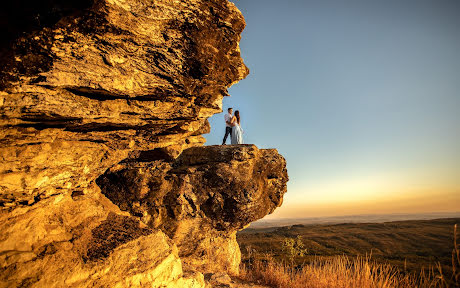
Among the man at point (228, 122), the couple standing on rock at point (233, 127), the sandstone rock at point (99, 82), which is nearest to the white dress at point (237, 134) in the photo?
the couple standing on rock at point (233, 127)

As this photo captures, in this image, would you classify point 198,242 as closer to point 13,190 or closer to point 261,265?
point 261,265

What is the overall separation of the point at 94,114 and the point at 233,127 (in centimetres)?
954

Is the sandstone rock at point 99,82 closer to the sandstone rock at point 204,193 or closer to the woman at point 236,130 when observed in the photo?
the sandstone rock at point 204,193

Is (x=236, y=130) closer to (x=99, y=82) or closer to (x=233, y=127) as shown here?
(x=233, y=127)

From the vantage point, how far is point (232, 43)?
6340 mm

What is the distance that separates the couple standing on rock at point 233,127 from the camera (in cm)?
1379

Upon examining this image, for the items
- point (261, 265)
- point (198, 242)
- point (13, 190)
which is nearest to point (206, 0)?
point (13, 190)

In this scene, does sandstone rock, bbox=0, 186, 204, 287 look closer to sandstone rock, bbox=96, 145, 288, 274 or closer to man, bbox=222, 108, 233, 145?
sandstone rock, bbox=96, 145, 288, 274

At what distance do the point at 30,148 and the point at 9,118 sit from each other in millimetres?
832

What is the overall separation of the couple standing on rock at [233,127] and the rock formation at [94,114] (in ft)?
19.5

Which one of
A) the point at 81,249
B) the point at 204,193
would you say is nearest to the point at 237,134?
the point at 204,193

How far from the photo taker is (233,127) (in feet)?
45.8

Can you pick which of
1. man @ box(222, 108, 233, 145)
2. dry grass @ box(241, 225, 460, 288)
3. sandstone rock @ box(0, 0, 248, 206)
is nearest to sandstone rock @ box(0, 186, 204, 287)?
sandstone rock @ box(0, 0, 248, 206)

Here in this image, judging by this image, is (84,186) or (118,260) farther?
(84,186)
